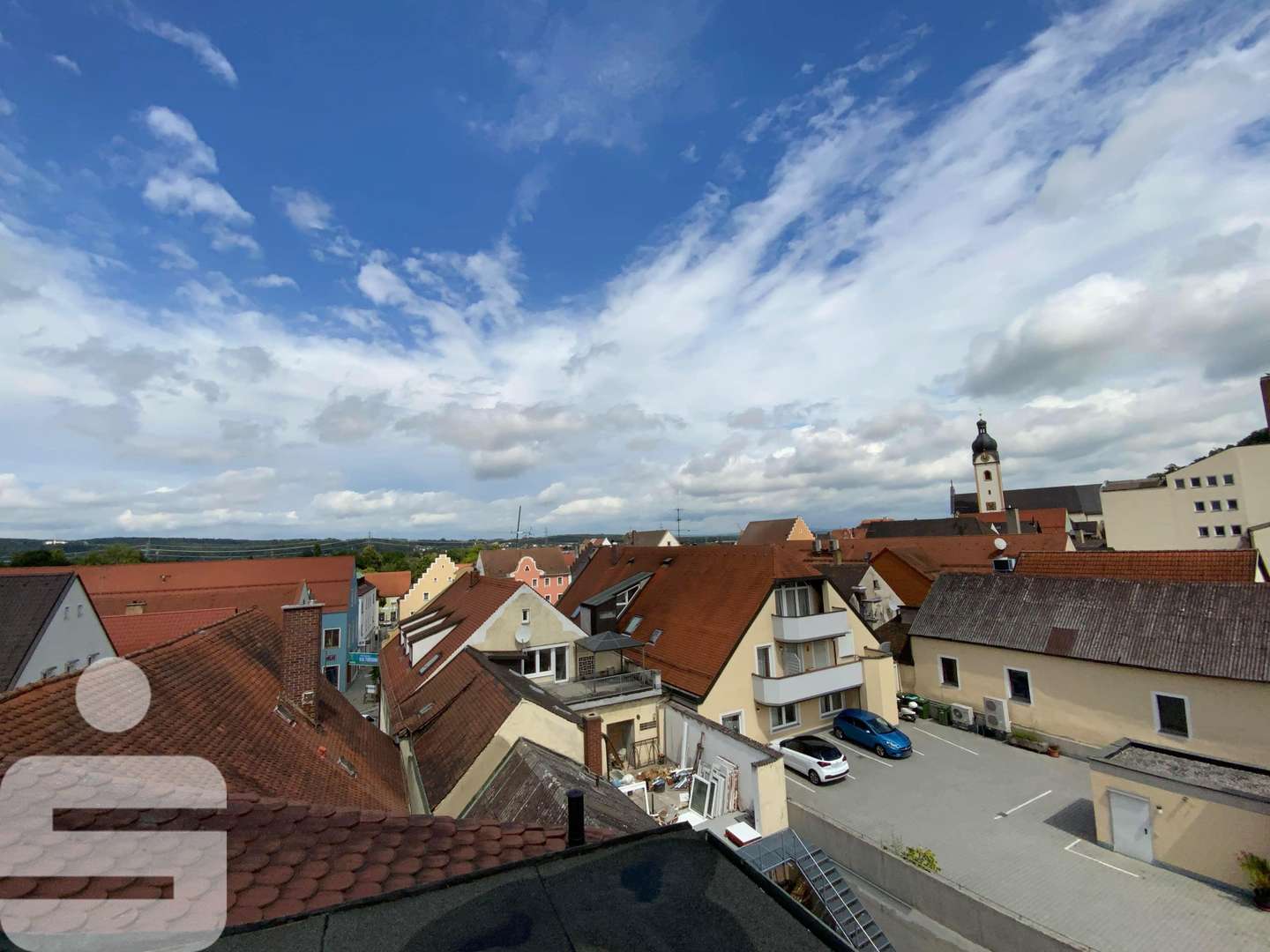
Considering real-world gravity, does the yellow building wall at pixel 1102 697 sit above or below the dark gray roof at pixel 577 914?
below

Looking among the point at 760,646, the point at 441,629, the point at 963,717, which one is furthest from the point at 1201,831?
the point at 441,629

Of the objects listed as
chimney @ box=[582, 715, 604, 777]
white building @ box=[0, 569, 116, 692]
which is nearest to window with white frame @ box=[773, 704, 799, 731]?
chimney @ box=[582, 715, 604, 777]

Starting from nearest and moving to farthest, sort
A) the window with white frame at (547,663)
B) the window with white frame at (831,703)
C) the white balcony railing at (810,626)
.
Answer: the window with white frame at (547,663) < the white balcony railing at (810,626) < the window with white frame at (831,703)

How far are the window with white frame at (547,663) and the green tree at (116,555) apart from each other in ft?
308

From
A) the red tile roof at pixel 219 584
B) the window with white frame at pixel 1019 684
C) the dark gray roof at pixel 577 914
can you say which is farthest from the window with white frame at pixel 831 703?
the red tile roof at pixel 219 584

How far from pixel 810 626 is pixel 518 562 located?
182ft

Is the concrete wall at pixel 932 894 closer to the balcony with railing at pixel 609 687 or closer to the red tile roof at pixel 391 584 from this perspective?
the balcony with railing at pixel 609 687

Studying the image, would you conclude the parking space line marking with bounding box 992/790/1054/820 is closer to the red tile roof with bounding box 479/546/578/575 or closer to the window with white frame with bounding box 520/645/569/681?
the window with white frame with bounding box 520/645/569/681

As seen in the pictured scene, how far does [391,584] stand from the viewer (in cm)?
7219

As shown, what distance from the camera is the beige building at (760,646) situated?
2022 centimetres

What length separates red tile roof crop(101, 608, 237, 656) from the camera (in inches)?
1057

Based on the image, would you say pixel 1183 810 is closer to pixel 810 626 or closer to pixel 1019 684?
pixel 1019 684

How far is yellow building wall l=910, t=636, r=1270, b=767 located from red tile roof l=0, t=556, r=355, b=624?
1584 inches

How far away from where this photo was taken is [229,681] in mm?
9766
